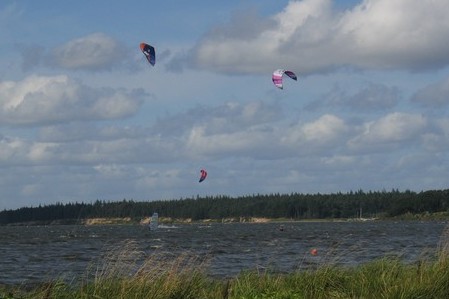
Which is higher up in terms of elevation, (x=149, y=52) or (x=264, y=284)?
(x=149, y=52)

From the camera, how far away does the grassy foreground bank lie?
52.4 ft

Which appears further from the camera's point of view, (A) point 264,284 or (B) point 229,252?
(B) point 229,252

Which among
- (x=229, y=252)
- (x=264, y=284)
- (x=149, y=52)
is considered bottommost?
(x=264, y=284)

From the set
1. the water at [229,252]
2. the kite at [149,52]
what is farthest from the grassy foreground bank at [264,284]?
the kite at [149,52]

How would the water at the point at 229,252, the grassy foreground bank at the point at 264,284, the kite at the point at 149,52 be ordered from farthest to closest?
1. the kite at the point at 149,52
2. the water at the point at 229,252
3. the grassy foreground bank at the point at 264,284

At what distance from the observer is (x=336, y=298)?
1680 cm

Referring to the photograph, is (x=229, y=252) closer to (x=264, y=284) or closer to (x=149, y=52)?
(x=149, y=52)

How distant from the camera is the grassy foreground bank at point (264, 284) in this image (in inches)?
629

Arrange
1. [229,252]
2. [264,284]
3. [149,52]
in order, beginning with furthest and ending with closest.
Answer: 1. [229,252]
2. [149,52]
3. [264,284]

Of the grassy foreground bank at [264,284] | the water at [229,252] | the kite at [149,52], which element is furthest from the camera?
the kite at [149,52]

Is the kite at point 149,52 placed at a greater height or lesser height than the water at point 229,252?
greater

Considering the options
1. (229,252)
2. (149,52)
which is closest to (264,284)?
(149,52)

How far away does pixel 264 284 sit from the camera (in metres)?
17.7

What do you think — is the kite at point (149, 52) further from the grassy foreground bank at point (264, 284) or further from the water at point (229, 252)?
the grassy foreground bank at point (264, 284)
